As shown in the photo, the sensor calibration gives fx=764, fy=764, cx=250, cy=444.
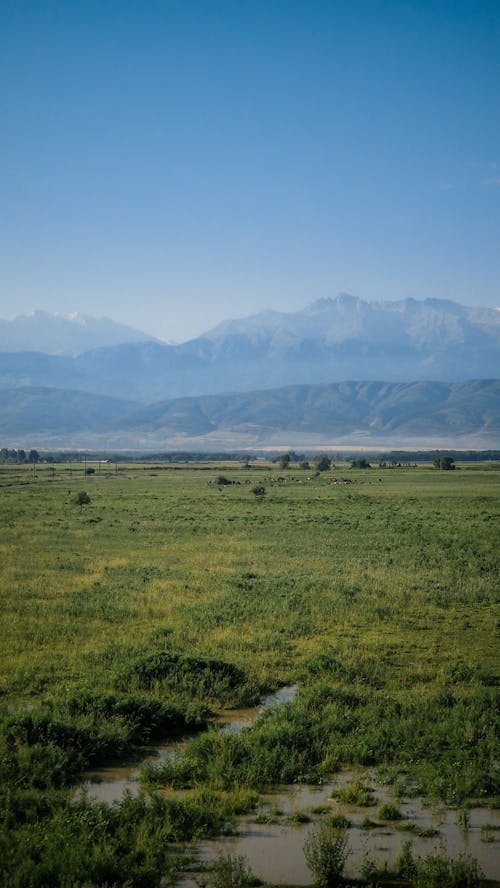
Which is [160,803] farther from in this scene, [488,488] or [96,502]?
[488,488]

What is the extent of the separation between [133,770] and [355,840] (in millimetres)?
3635

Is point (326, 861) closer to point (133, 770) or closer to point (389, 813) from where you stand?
point (389, 813)

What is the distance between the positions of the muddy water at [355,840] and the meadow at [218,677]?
0.30 m

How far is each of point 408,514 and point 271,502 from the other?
53.4 ft

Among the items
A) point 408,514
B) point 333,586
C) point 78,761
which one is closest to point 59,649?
point 78,761

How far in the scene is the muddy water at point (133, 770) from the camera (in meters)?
10.3

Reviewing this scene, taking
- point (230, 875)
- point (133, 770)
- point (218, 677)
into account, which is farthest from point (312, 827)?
point (218, 677)

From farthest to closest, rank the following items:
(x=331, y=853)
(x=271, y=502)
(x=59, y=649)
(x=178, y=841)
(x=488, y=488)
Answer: (x=488, y=488) < (x=271, y=502) < (x=59, y=649) < (x=178, y=841) < (x=331, y=853)

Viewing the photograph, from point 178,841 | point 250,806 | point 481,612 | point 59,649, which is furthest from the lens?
point 481,612

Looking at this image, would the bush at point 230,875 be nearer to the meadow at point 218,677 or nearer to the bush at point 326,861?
the meadow at point 218,677

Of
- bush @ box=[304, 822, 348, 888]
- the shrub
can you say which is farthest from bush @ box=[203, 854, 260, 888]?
the shrub

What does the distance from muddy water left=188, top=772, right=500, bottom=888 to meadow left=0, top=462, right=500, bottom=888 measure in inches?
Result: 11.8

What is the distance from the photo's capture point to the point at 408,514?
52.2m

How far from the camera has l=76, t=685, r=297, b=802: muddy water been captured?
1032cm
